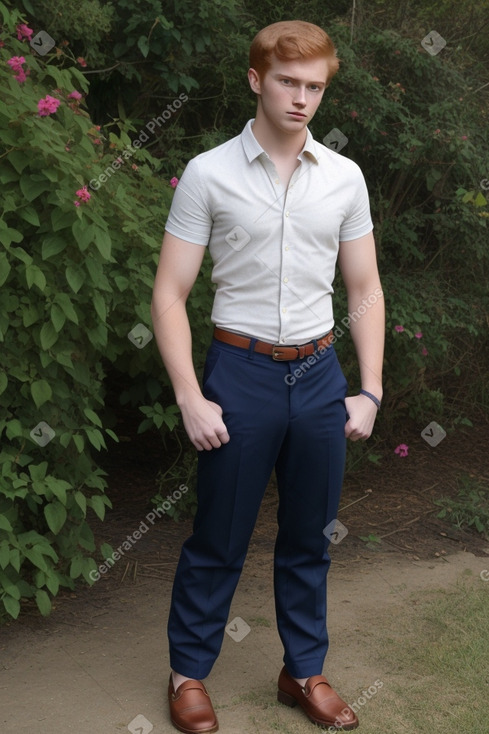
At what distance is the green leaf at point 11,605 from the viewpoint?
12.3ft

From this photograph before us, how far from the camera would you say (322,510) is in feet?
10.6

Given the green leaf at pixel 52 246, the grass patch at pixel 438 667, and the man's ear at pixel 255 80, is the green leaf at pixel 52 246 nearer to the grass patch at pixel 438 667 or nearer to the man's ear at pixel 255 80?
the man's ear at pixel 255 80

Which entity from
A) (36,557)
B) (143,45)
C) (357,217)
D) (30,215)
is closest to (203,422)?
(357,217)

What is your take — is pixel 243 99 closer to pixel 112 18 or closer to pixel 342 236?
pixel 112 18

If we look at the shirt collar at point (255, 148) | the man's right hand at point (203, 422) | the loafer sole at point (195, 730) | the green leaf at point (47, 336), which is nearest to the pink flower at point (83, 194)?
the green leaf at point (47, 336)

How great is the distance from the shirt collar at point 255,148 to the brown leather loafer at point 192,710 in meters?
1.71

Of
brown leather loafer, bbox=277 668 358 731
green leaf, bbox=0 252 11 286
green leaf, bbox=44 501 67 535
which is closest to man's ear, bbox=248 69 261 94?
green leaf, bbox=0 252 11 286

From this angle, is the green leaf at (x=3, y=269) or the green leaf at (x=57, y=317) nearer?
the green leaf at (x=3, y=269)

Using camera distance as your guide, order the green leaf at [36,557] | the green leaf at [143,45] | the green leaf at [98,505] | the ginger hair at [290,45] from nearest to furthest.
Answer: the ginger hair at [290,45] → the green leaf at [36,557] → the green leaf at [98,505] → the green leaf at [143,45]

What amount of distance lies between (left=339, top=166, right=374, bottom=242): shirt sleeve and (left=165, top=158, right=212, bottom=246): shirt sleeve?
0.44 meters

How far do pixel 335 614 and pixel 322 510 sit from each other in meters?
1.22

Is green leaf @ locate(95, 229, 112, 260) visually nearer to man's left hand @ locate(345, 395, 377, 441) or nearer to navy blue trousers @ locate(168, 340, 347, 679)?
navy blue trousers @ locate(168, 340, 347, 679)

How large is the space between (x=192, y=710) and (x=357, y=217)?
1672 mm

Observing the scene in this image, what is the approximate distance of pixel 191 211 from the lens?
2.97 metres
